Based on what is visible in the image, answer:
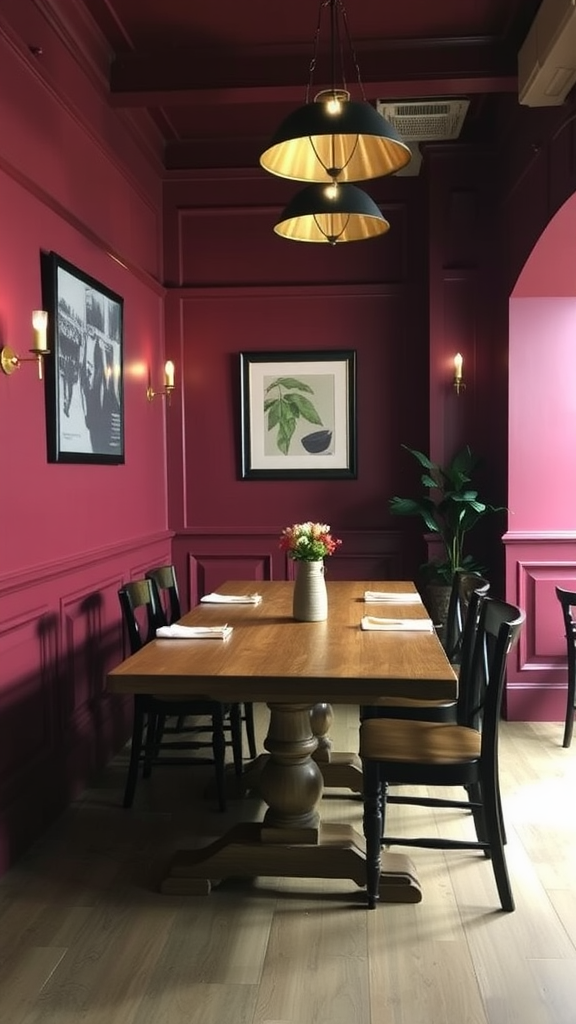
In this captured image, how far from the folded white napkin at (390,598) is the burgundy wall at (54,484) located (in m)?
1.26

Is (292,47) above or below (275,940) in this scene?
above

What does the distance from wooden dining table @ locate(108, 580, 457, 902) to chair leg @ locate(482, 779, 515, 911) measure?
26cm

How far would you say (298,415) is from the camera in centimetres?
537

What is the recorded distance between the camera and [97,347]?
3.98 metres

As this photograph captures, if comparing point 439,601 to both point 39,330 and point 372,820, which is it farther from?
point 39,330

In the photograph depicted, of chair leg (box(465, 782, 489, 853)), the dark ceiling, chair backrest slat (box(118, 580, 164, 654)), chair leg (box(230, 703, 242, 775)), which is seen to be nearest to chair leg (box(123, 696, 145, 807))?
chair backrest slat (box(118, 580, 164, 654))

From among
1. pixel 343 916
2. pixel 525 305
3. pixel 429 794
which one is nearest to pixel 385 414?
pixel 525 305

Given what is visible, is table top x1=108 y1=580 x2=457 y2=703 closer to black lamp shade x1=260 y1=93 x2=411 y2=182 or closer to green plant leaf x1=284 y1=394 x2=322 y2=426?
black lamp shade x1=260 y1=93 x2=411 y2=182

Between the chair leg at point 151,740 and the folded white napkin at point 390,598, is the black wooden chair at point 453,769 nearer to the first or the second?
the folded white napkin at point 390,598

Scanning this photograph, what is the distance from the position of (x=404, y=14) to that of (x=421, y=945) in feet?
12.1

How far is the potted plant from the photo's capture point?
483 centimetres

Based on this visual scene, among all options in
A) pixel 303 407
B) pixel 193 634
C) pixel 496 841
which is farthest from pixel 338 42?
pixel 496 841

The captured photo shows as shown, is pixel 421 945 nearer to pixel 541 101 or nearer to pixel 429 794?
pixel 429 794

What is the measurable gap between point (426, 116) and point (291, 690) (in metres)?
3.50
